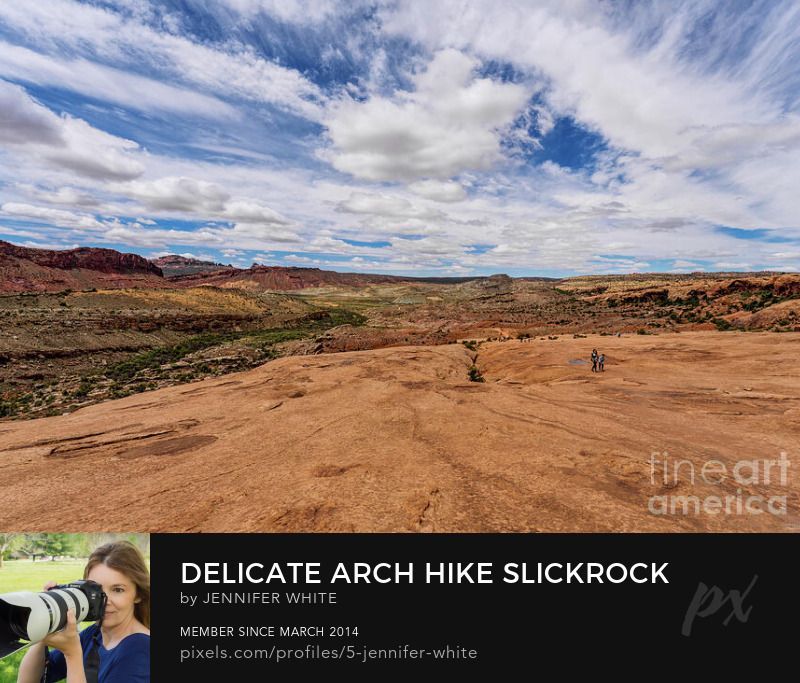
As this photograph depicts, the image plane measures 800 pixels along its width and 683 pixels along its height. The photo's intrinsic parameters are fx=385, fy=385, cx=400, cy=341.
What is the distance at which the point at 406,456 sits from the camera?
7441mm

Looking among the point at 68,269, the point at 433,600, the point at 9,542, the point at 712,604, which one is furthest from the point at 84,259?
the point at 712,604

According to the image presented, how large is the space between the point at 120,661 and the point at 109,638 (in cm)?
19

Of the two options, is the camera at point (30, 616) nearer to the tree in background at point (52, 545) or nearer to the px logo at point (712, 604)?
the tree in background at point (52, 545)

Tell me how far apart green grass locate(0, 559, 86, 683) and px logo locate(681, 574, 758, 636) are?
4.67m

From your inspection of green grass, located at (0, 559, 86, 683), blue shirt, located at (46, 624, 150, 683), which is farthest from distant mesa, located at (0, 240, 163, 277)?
blue shirt, located at (46, 624, 150, 683)

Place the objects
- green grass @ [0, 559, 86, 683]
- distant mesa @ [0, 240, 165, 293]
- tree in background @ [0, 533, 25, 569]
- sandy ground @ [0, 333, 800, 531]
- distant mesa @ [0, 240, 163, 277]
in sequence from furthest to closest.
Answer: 1. distant mesa @ [0, 240, 163, 277]
2. distant mesa @ [0, 240, 165, 293]
3. sandy ground @ [0, 333, 800, 531]
4. tree in background @ [0, 533, 25, 569]
5. green grass @ [0, 559, 86, 683]

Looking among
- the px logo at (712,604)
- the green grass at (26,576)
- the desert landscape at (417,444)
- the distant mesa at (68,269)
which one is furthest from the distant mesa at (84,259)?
the px logo at (712,604)

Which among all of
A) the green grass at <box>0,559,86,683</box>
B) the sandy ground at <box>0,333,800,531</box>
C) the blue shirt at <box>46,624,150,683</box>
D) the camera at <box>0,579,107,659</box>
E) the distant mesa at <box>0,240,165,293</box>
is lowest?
the sandy ground at <box>0,333,800,531</box>

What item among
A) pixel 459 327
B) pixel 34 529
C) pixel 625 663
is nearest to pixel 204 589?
pixel 625 663

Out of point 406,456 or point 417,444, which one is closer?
point 406,456

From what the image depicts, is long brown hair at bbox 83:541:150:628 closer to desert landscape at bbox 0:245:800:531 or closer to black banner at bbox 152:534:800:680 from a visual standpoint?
black banner at bbox 152:534:800:680

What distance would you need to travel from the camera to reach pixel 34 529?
518 centimetres

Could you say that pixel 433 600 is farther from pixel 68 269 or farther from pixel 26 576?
pixel 68 269

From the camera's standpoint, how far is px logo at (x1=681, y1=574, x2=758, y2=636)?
309cm
